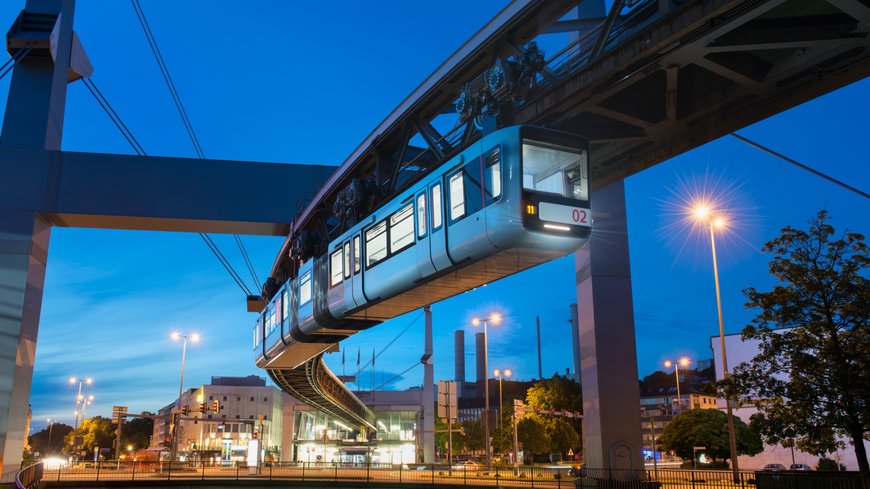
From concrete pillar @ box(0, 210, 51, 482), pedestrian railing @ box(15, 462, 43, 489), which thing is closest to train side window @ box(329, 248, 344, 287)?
concrete pillar @ box(0, 210, 51, 482)

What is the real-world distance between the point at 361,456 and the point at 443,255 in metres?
77.3

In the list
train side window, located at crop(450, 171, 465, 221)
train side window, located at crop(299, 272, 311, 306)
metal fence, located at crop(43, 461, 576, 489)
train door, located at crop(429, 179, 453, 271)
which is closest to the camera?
train side window, located at crop(450, 171, 465, 221)

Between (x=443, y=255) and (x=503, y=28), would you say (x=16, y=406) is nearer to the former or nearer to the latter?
(x=443, y=255)

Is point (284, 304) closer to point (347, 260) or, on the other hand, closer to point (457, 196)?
point (347, 260)

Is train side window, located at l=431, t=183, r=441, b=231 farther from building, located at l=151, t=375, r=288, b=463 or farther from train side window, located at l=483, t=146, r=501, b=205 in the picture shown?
building, located at l=151, t=375, r=288, b=463

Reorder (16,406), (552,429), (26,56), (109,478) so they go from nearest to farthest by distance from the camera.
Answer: (16,406) < (26,56) < (109,478) < (552,429)

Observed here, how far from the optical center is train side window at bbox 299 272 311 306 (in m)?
21.4

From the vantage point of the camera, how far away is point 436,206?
1355 cm

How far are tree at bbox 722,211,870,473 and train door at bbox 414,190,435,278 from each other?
421 inches

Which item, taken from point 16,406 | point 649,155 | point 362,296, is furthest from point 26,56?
point 649,155

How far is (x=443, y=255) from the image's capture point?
13.2 meters

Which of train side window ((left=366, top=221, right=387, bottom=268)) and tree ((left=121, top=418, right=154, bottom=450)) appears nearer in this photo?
train side window ((left=366, top=221, right=387, bottom=268))

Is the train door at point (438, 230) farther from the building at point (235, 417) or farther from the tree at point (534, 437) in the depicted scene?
the building at point (235, 417)

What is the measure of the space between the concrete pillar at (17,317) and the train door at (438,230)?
15.1 m
